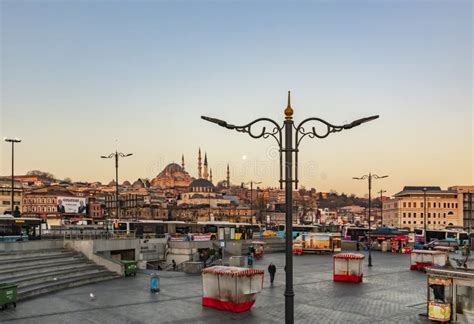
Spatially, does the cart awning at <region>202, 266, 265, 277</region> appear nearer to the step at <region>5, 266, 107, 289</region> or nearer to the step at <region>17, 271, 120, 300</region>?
the step at <region>17, 271, 120, 300</region>

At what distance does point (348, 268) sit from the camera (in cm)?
3070

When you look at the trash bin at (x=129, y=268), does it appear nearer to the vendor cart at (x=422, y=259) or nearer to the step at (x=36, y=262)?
the step at (x=36, y=262)

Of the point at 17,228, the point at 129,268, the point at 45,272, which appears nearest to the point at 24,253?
the point at 45,272

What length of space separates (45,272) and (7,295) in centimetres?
698

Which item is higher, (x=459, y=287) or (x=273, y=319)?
(x=459, y=287)

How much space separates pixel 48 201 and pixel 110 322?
119 m

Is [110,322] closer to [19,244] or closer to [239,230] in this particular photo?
[19,244]

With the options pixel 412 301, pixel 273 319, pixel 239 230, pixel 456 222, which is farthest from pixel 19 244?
pixel 456 222

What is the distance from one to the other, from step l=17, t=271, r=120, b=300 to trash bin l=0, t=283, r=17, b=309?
1692 mm

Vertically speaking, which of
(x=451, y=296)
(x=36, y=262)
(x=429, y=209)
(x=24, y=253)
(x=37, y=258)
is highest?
(x=24, y=253)

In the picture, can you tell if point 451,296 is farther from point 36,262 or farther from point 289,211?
point 36,262

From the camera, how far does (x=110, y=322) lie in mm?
19109

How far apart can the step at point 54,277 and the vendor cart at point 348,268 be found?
1520 cm

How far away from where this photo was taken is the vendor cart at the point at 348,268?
30562 millimetres
